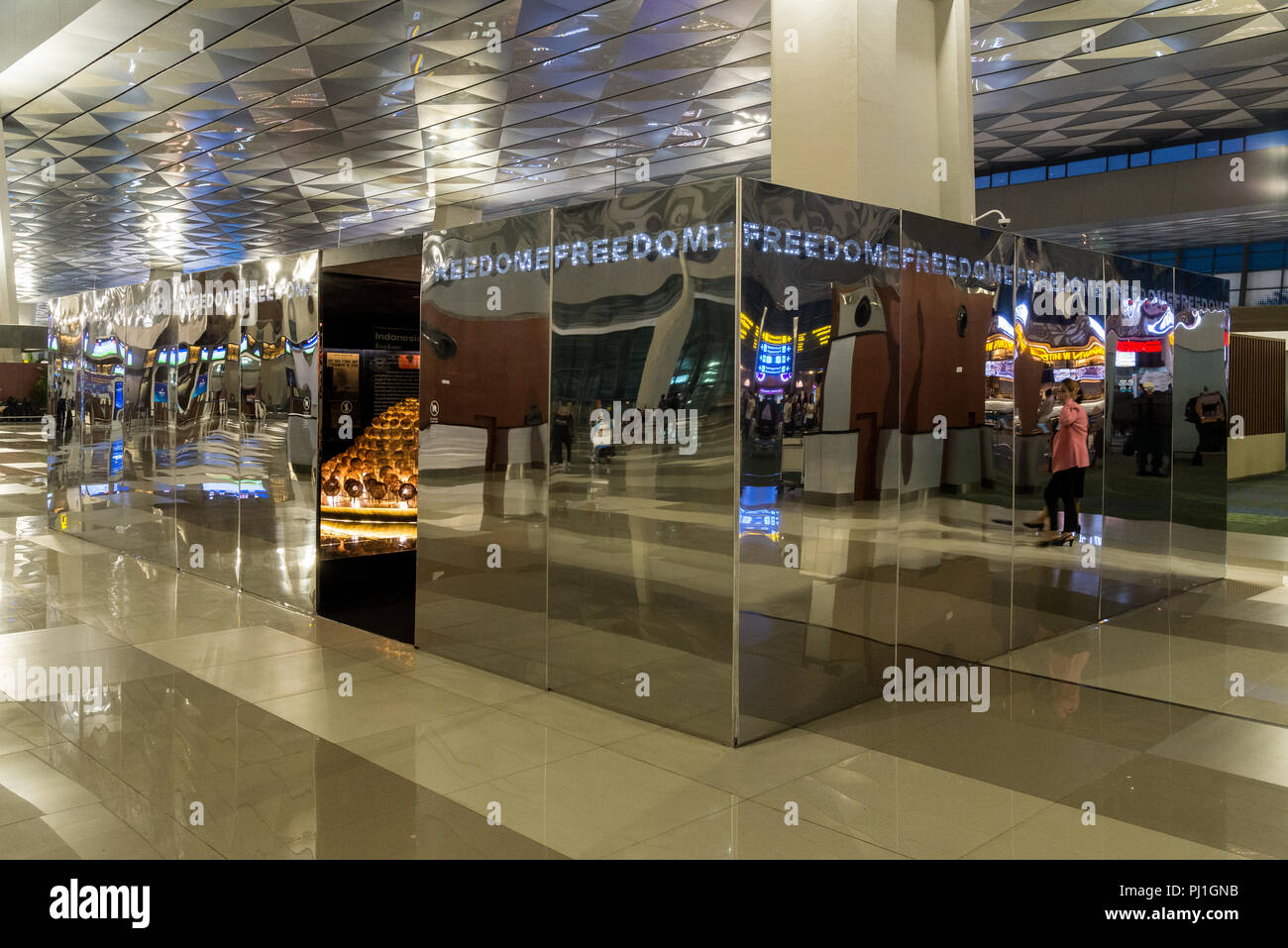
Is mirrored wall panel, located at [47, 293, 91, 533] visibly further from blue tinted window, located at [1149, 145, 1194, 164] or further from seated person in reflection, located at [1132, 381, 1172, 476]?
blue tinted window, located at [1149, 145, 1194, 164]

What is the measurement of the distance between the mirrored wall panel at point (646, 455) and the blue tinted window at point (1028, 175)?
70.2ft

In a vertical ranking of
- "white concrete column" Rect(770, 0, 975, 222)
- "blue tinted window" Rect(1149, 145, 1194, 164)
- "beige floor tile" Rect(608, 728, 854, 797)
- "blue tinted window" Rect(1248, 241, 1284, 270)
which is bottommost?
"beige floor tile" Rect(608, 728, 854, 797)

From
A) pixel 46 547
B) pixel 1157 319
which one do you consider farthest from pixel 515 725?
pixel 46 547

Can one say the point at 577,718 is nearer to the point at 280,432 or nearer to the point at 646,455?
the point at 646,455

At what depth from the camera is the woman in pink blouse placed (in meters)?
7.11

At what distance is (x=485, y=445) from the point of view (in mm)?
6398

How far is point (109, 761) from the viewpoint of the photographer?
4.64 m

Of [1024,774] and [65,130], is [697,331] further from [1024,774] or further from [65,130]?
[65,130]

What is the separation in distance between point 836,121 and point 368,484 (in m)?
4.97

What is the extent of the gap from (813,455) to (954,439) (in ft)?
4.68

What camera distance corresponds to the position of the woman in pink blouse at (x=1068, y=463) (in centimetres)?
711

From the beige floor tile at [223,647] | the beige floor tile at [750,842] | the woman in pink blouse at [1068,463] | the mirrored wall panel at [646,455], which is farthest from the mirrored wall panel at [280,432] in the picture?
the woman in pink blouse at [1068,463]

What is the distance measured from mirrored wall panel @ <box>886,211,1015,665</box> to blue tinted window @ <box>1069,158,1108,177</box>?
1919 cm

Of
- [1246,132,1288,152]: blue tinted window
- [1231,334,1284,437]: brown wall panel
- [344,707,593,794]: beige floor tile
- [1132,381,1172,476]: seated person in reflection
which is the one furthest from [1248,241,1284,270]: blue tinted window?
[344,707,593,794]: beige floor tile
